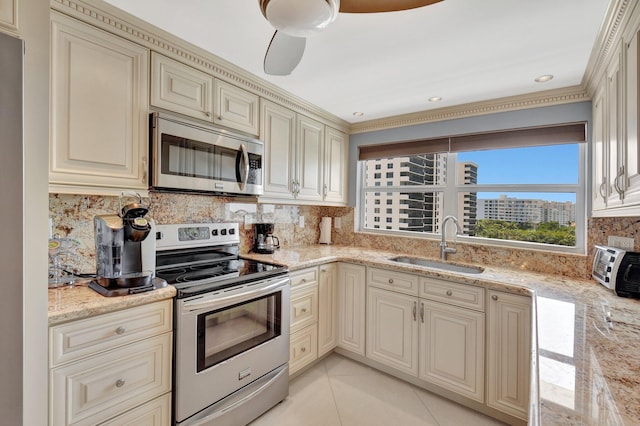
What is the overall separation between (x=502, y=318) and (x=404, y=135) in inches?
74.7

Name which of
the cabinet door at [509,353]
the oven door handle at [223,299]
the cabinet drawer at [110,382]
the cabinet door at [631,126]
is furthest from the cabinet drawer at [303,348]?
the cabinet door at [631,126]

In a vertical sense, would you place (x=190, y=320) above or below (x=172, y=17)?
below

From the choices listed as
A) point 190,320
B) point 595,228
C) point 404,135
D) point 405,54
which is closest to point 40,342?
point 190,320

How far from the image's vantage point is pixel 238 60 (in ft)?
6.56

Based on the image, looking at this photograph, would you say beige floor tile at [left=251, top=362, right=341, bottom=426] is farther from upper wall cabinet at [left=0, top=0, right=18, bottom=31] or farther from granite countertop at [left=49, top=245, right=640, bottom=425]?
upper wall cabinet at [left=0, top=0, right=18, bottom=31]

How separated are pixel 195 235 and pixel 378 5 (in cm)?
183

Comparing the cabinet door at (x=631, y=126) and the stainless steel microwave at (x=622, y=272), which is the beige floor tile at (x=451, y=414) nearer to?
the stainless steel microwave at (x=622, y=272)

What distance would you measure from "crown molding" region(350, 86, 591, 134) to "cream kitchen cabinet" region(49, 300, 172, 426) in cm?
263

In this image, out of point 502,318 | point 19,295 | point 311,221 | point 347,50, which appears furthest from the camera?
point 311,221

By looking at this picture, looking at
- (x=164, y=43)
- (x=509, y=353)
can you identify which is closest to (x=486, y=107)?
(x=509, y=353)

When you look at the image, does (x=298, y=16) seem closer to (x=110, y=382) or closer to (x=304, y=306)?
(x=110, y=382)

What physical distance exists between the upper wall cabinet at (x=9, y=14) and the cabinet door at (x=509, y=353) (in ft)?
8.63

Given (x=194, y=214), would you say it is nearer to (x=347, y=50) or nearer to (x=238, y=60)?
(x=238, y=60)

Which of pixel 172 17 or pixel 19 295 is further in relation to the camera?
→ pixel 172 17
